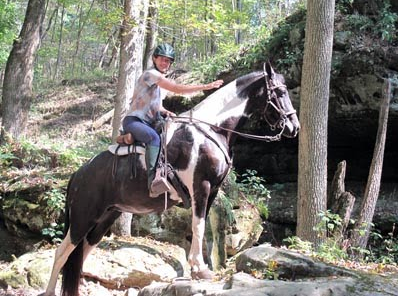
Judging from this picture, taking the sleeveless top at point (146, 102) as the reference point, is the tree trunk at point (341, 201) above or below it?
below

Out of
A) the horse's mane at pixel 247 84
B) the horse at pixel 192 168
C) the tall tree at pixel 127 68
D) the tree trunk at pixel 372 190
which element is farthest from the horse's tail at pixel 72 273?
the tree trunk at pixel 372 190

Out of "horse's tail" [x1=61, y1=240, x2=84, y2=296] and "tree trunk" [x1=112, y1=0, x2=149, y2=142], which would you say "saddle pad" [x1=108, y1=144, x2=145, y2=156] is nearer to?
"horse's tail" [x1=61, y1=240, x2=84, y2=296]

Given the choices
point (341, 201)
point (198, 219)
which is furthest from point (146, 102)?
point (341, 201)

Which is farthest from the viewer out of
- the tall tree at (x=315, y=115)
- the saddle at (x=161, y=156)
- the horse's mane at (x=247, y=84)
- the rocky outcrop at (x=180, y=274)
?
the tall tree at (x=315, y=115)

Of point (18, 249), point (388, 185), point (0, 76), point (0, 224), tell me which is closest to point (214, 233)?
point (18, 249)

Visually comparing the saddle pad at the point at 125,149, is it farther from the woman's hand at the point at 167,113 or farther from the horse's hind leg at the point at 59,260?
the horse's hind leg at the point at 59,260

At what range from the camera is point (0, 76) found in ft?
95.1

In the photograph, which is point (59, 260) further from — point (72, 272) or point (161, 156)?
point (161, 156)

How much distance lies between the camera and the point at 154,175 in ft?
17.9

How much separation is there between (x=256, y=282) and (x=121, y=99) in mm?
5024

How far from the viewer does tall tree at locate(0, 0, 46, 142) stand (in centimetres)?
1245

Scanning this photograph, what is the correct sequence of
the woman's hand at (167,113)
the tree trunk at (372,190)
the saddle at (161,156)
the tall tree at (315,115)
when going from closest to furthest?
1. the saddle at (161,156)
2. the woman's hand at (167,113)
3. the tall tree at (315,115)
4. the tree trunk at (372,190)

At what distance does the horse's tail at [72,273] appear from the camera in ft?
20.2

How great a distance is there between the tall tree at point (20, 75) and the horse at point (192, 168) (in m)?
7.13
